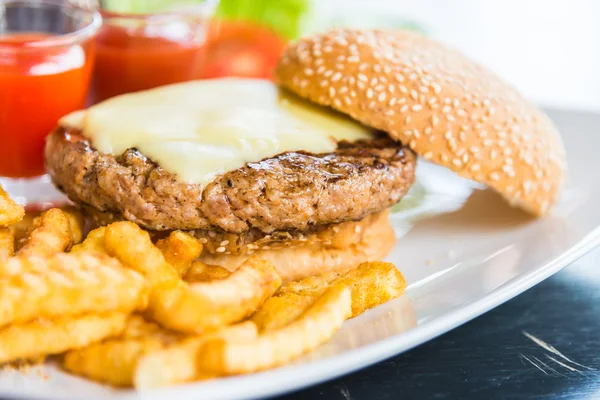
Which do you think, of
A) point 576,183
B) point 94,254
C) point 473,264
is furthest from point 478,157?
point 94,254

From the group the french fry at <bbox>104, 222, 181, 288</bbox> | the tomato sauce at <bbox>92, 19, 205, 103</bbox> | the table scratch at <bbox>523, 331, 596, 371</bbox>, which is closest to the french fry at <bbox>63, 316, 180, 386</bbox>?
the french fry at <bbox>104, 222, 181, 288</bbox>

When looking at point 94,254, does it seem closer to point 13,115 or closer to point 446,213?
point 13,115

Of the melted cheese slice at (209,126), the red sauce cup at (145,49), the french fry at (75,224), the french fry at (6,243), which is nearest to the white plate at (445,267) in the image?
the french fry at (6,243)

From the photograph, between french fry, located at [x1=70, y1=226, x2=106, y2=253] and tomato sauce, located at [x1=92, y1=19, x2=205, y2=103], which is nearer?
french fry, located at [x1=70, y1=226, x2=106, y2=253]

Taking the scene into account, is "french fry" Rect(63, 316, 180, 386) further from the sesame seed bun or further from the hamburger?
the sesame seed bun

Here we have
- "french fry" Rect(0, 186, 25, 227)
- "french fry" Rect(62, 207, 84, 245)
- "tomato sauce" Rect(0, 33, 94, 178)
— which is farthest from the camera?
"tomato sauce" Rect(0, 33, 94, 178)

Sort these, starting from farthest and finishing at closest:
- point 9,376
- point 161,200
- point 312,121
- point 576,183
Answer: point 576,183, point 312,121, point 161,200, point 9,376

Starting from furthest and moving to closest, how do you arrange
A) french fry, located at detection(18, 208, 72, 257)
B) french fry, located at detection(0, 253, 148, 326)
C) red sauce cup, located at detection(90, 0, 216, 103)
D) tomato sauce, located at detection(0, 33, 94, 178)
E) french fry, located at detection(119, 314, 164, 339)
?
red sauce cup, located at detection(90, 0, 216, 103), tomato sauce, located at detection(0, 33, 94, 178), french fry, located at detection(18, 208, 72, 257), french fry, located at detection(119, 314, 164, 339), french fry, located at detection(0, 253, 148, 326)

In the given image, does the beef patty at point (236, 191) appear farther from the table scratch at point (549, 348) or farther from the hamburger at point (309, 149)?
the table scratch at point (549, 348)
